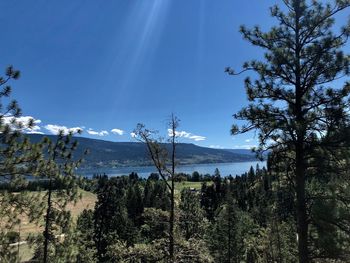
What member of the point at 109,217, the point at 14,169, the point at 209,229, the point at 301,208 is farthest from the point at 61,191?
the point at 209,229

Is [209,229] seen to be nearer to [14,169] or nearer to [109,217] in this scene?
[109,217]

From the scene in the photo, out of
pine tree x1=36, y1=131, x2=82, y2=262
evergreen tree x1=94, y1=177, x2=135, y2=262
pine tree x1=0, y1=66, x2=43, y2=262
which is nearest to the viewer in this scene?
pine tree x1=0, y1=66, x2=43, y2=262

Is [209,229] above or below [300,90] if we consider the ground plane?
below

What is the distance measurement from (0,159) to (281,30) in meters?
8.92

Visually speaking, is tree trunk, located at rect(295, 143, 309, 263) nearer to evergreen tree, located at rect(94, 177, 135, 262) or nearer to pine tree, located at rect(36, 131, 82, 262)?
pine tree, located at rect(36, 131, 82, 262)

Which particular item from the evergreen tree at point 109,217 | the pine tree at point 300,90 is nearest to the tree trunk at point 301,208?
the pine tree at point 300,90

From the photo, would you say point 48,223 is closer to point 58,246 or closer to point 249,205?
point 58,246

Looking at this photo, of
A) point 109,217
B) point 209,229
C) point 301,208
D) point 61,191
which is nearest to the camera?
point 301,208

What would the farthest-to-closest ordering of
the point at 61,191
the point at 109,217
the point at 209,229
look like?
1. the point at 209,229
2. the point at 109,217
3. the point at 61,191

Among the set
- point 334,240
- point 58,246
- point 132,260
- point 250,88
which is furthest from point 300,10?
point 58,246

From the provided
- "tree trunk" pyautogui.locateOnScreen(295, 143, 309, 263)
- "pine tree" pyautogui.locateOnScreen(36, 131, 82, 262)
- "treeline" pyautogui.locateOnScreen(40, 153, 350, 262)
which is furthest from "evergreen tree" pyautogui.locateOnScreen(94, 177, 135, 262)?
"tree trunk" pyautogui.locateOnScreen(295, 143, 309, 263)

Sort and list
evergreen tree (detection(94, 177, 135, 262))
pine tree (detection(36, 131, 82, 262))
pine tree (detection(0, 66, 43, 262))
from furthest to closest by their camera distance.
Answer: evergreen tree (detection(94, 177, 135, 262)), pine tree (detection(36, 131, 82, 262)), pine tree (detection(0, 66, 43, 262))

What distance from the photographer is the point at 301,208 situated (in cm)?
1020

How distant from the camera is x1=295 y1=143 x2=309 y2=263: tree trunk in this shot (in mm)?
10055
